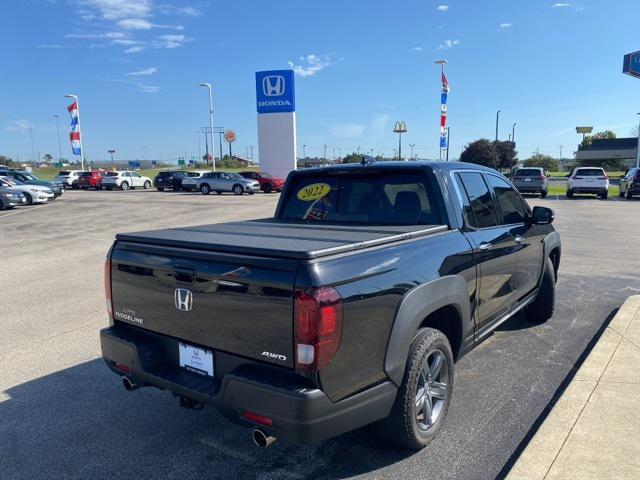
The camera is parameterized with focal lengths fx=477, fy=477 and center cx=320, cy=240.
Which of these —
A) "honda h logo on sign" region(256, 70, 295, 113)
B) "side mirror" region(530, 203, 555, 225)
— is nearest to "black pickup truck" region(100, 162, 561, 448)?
"side mirror" region(530, 203, 555, 225)

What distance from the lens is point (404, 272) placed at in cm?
275

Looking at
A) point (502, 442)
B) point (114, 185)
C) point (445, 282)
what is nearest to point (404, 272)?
point (445, 282)

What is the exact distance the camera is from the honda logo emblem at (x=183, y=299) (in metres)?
2.70

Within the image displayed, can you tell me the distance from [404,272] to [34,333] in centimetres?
459

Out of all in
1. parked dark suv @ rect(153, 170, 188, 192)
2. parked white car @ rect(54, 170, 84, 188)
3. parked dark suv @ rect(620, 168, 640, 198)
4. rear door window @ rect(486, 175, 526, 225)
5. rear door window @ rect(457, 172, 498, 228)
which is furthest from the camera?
parked white car @ rect(54, 170, 84, 188)

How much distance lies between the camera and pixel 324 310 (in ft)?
7.38

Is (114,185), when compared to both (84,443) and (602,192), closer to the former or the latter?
(602,192)

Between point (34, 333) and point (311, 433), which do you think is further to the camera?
point (34, 333)

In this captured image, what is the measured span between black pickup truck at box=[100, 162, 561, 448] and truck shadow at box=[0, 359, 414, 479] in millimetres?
390

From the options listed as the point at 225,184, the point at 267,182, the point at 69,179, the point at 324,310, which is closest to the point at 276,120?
the point at 267,182

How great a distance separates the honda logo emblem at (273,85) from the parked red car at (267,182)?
7.67 metres

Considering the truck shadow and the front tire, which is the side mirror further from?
the truck shadow

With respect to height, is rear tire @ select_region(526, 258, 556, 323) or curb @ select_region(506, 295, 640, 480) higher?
rear tire @ select_region(526, 258, 556, 323)

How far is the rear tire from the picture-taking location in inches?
209
